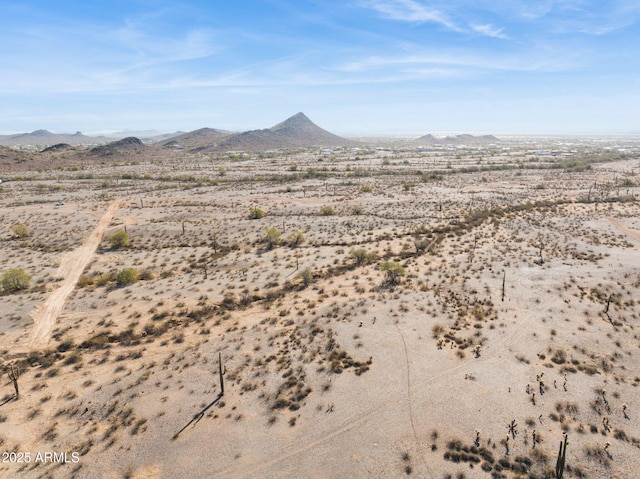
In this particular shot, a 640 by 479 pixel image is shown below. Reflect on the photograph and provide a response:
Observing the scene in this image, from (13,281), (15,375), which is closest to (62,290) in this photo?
(13,281)

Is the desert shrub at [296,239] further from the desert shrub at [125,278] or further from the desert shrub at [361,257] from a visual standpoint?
the desert shrub at [125,278]

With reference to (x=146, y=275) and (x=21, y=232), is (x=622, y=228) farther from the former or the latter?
(x=21, y=232)

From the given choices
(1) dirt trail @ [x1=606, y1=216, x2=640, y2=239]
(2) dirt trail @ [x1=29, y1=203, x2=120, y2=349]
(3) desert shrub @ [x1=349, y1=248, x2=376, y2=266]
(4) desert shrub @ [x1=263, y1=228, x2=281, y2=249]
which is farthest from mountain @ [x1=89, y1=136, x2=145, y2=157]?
(1) dirt trail @ [x1=606, y1=216, x2=640, y2=239]

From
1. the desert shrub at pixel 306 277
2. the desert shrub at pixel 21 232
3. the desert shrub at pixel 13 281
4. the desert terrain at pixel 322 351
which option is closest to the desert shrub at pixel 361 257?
the desert terrain at pixel 322 351

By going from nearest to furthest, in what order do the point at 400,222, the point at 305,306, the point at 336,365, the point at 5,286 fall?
the point at 336,365 < the point at 305,306 < the point at 5,286 < the point at 400,222

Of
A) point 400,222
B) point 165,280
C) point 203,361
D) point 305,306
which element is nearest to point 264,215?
point 400,222

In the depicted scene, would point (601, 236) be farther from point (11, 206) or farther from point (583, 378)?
point (11, 206)

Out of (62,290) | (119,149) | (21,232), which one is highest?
(119,149)

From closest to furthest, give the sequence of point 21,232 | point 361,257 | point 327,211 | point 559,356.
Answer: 1. point 559,356
2. point 361,257
3. point 21,232
4. point 327,211
